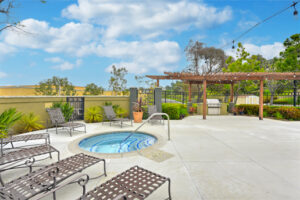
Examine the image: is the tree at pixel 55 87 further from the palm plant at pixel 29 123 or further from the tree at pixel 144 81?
the tree at pixel 144 81

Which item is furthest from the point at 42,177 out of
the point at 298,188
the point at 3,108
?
the point at 3,108

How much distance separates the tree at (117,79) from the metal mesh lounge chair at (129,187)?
13960mm

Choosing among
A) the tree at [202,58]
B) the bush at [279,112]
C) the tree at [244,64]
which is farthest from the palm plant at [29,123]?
the tree at [202,58]

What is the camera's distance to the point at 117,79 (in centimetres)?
1587

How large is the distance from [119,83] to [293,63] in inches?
675

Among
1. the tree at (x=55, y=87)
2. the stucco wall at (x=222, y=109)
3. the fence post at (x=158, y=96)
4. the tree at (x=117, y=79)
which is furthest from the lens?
the tree at (x=117, y=79)

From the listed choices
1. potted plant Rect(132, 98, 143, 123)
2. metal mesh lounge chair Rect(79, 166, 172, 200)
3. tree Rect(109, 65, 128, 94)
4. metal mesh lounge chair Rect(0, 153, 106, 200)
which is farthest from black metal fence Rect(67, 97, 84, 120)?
tree Rect(109, 65, 128, 94)

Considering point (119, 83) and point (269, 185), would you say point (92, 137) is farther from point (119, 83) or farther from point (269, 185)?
point (119, 83)

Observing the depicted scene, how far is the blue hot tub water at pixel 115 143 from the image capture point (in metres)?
4.81

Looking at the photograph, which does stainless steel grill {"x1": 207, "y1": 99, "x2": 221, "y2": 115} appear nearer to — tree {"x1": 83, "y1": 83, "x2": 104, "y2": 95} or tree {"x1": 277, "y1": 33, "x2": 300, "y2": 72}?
tree {"x1": 83, "y1": 83, "x2": 104, "y2": 95}

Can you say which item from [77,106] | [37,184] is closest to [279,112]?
[77,106]

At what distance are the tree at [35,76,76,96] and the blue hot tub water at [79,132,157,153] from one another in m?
5.74

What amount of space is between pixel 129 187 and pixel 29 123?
5.85 metres

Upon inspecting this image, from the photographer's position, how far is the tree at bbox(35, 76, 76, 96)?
31.3 feet
